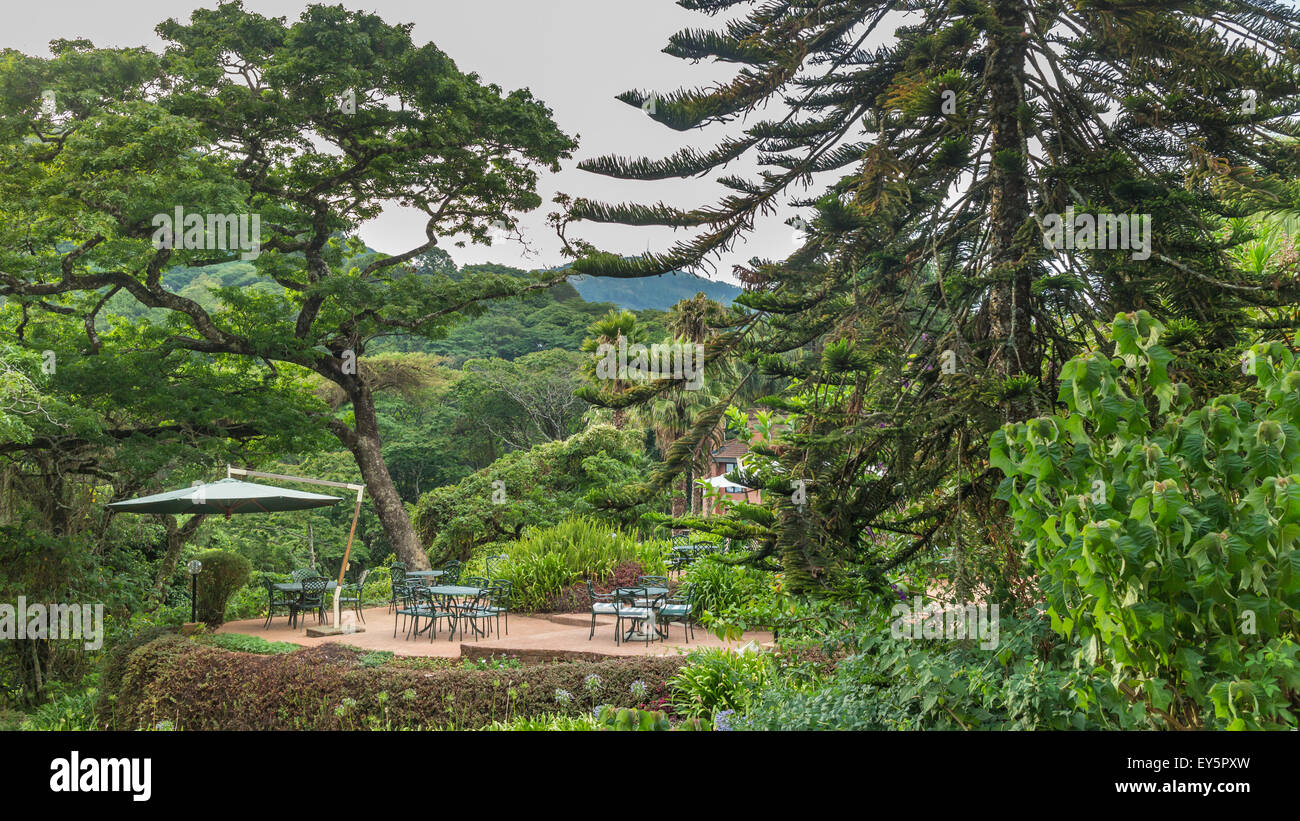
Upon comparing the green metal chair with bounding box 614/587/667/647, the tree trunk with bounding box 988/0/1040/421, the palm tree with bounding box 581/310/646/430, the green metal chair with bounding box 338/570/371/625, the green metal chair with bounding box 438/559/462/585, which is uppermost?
the tree trunk with bounding box 988/0/1040/421

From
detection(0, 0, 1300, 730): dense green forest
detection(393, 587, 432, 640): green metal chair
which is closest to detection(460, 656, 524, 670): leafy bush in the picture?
detection(0, 0, 1300, 730): dense green forest

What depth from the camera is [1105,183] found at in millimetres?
3266

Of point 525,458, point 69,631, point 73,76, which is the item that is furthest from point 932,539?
point 525,458

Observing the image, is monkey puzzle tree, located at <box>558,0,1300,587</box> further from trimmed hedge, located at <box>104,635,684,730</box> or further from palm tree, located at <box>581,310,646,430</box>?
trimmed hedge, located at <box>104,635,684,730</box>

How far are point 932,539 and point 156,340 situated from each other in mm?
15311

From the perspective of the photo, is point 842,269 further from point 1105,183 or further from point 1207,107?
point 1207,107

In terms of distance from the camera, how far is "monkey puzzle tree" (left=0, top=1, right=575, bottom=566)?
1255 cm

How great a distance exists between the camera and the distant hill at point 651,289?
3572 millimetres

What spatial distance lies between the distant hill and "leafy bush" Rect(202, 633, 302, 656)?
5866mm

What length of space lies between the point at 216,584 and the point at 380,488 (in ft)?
15.9

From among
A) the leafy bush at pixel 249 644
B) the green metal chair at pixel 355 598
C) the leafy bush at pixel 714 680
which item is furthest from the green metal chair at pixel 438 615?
the leafy bush at pixel 714 680

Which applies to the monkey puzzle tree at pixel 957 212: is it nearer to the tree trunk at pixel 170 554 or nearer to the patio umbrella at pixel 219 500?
the patio umbrella at pixel 219 500

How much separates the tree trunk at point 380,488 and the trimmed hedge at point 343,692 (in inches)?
355

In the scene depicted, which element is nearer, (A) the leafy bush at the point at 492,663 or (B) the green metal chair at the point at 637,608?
(A) the leafy bush at the point at 492,663
